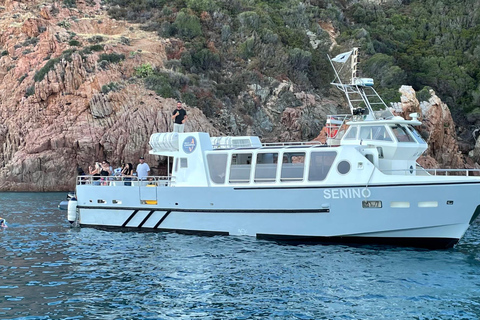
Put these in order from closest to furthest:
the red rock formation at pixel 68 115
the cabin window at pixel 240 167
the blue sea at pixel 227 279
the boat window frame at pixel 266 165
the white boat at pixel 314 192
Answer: the blue sea at pixel 227 279 → the white boat at pixel 314 192 → the boat window frame at pixel 266 165 → the cabin window at pixel 240 167 → the red rock formation at pixel 68 115

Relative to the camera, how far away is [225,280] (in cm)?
1398

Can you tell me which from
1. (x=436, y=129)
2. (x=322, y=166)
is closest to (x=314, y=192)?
(x=322, y=166)

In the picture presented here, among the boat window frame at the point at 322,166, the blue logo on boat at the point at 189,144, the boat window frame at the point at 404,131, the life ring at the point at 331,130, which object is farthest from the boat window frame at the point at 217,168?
the boat window frame at the point at 404,131

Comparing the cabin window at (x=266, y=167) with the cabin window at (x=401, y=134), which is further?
the cabin window at (x=266, y=167)

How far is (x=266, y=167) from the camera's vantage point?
19234 mm

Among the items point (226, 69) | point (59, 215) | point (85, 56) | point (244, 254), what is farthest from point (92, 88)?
point (244, 254)

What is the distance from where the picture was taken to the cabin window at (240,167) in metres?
19.5

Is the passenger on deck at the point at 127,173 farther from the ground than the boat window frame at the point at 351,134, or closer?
closer

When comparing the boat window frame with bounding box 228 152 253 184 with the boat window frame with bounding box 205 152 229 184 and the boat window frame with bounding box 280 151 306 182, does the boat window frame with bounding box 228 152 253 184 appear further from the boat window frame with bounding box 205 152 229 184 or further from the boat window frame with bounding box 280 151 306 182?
the boat window frame with bounding box 280 151 306 182

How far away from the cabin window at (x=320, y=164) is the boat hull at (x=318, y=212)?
0.52m

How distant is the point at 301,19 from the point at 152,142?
44.5 metres

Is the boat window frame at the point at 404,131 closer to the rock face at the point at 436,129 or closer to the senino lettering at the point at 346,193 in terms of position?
the senino lettering at the point at 346,193

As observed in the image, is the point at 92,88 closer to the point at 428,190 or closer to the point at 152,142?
the point at 152,142

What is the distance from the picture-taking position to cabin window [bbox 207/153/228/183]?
19906mm
